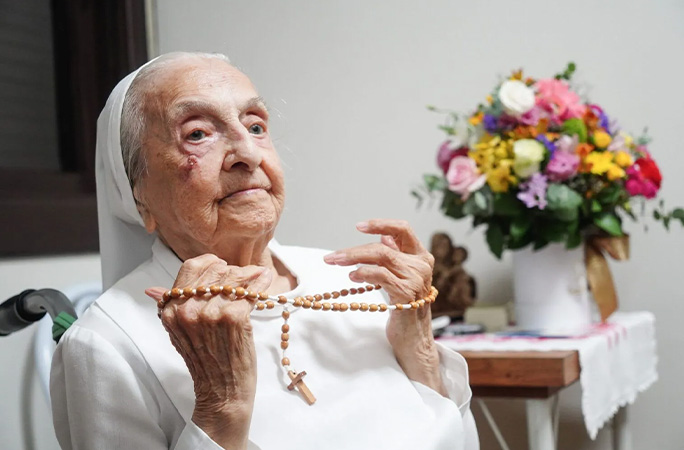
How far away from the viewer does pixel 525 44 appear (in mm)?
2561

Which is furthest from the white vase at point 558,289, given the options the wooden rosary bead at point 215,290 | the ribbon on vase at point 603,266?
the wooden rosary bead at point 215,290

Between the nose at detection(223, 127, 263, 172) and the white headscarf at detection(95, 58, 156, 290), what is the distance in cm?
18

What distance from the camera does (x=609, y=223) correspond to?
2164 millimetres

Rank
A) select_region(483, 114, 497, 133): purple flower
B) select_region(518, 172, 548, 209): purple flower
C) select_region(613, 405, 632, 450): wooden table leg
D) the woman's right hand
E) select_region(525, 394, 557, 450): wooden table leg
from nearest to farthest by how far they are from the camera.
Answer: the woman's right hand
select_region(525, 394, 557, 450): wooden table leg
select_region(518, 172, 548, 209): purple flower
select_region(483, 114, 497, 133): purple flower
select_region(613, 405, 632, 450): wooden table leg

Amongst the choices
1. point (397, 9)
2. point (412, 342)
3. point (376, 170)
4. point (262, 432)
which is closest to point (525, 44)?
point (397, 9)

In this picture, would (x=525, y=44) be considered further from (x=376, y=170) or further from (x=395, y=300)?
(x=395, y=300)

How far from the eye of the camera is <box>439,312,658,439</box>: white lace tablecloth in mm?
1896

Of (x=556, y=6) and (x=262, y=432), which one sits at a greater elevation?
(x=556, y=6)

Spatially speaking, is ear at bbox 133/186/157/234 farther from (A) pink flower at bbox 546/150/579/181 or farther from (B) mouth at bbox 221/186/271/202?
(A) pink flower at bbox 546/150/579/181

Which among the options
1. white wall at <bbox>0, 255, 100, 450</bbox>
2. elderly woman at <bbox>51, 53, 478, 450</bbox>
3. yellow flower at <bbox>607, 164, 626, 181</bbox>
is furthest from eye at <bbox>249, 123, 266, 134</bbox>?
yellow flower at <bbox>607, 164, 626, 181</bbox>

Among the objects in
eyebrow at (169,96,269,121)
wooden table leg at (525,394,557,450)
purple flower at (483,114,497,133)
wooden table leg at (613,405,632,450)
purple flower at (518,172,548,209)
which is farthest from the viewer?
wooden table leg at (613,405,632,450)

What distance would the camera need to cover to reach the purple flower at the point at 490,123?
219cm

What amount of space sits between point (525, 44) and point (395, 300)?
1.57 m

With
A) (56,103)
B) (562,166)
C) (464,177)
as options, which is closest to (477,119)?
(464,177)
